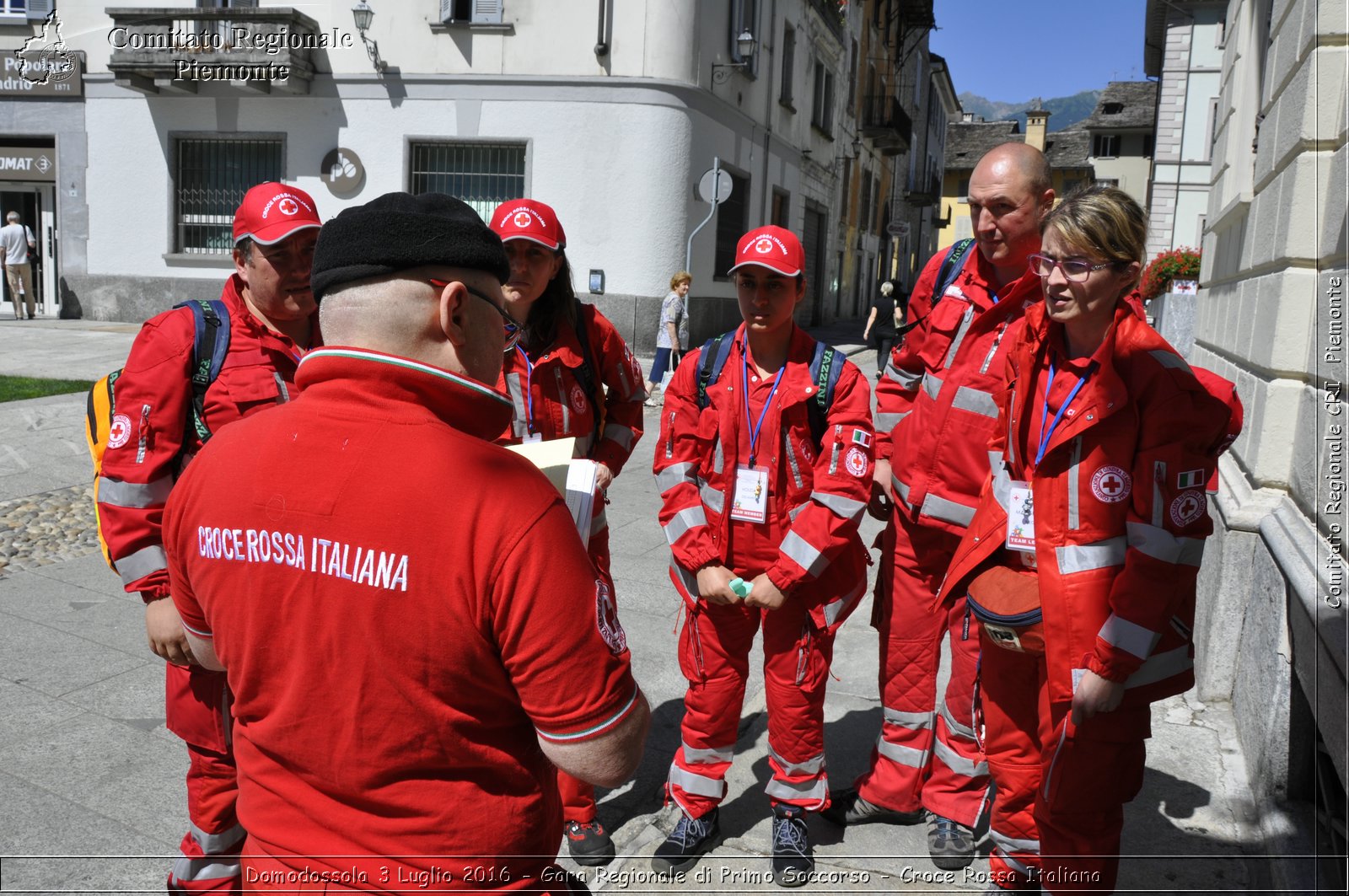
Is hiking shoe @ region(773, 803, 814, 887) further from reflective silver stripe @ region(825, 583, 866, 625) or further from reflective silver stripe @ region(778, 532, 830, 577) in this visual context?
A: reflective silver stripe @ region(778, 532, 830, 577)

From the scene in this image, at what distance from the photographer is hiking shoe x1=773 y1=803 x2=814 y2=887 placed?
3145 millimetres

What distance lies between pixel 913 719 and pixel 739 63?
16944 mm

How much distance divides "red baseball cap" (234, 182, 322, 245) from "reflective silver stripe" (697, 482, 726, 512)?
59.3 inches

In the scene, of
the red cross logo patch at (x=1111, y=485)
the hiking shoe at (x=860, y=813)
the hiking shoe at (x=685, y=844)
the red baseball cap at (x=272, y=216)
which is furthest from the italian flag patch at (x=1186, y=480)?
the red baseball cap at (x=272, y=216)

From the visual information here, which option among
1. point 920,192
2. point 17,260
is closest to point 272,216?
point 17,260

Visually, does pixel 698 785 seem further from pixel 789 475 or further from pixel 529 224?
pixel 529 224

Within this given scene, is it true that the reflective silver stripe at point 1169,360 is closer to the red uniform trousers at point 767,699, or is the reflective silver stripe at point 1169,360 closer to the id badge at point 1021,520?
the id badge at point 1021,520

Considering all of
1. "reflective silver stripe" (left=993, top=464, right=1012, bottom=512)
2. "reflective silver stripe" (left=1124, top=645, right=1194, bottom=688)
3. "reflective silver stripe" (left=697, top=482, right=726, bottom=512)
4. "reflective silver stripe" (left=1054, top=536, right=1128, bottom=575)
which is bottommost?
"reflective silver stripe" (left=1124, top=645, right=1194, bottom=688)

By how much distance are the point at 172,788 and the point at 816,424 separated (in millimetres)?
2623

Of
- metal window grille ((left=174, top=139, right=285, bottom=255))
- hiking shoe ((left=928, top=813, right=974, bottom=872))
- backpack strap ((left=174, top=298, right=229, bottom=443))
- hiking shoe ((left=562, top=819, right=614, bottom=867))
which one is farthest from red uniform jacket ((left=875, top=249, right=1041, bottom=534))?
metal window grille ((left=174, top=139, right=285, bottom=255))

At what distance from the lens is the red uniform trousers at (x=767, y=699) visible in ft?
10.8

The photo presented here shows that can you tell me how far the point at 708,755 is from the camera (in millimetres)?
3334

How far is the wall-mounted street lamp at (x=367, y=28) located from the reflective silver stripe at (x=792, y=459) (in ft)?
52.6

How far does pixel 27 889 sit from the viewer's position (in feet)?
9.45
